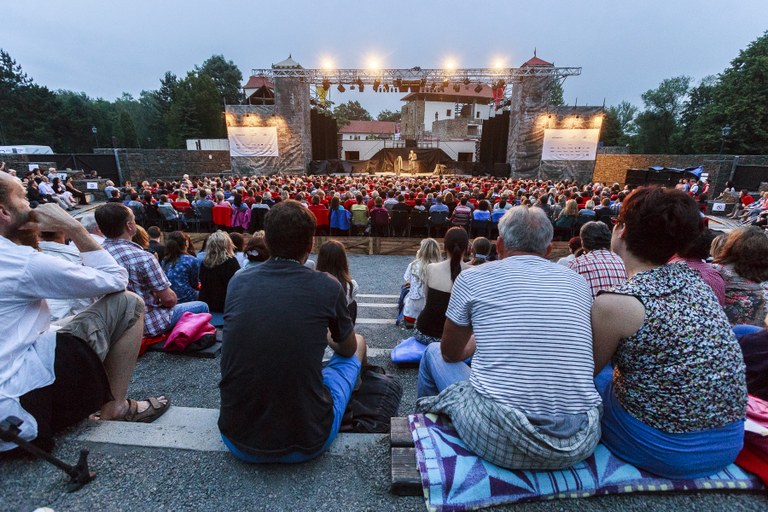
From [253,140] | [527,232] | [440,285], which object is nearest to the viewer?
[527,232]

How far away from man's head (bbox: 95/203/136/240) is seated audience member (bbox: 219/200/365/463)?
175cm

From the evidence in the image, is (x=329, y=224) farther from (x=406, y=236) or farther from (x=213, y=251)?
(x=213, y=251)

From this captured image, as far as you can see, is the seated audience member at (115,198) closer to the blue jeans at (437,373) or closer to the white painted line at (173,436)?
the white painted line at (173,436)

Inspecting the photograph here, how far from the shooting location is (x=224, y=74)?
155 ft

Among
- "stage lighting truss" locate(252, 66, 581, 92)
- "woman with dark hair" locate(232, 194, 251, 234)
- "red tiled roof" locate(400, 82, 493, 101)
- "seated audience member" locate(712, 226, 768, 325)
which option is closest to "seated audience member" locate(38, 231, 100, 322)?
"seated audience member" locate(712, 226, 768, 325)

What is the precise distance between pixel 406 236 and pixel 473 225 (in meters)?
1.51

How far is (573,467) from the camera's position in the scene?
1.28 meters

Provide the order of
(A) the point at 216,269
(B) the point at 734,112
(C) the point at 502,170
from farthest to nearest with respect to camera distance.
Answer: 1. (B) the point at 734,112
2. (C) the point at 502,170
3. (A) the point at 216,269

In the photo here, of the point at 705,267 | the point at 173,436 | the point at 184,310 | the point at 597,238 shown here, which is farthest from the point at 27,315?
the point at 705,267

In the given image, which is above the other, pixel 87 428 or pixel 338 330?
pixel 338 330

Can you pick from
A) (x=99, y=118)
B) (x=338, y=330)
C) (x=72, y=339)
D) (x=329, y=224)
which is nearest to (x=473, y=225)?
(x=329, y=224)

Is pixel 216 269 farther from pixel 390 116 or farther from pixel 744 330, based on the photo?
pixel 390 116

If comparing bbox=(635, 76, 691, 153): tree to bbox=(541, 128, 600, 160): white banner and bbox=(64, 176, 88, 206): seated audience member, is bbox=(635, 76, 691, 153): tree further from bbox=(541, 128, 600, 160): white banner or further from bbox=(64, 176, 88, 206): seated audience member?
bbox=(64, 176, 88, 206): seated audience member

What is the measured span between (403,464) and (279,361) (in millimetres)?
621
